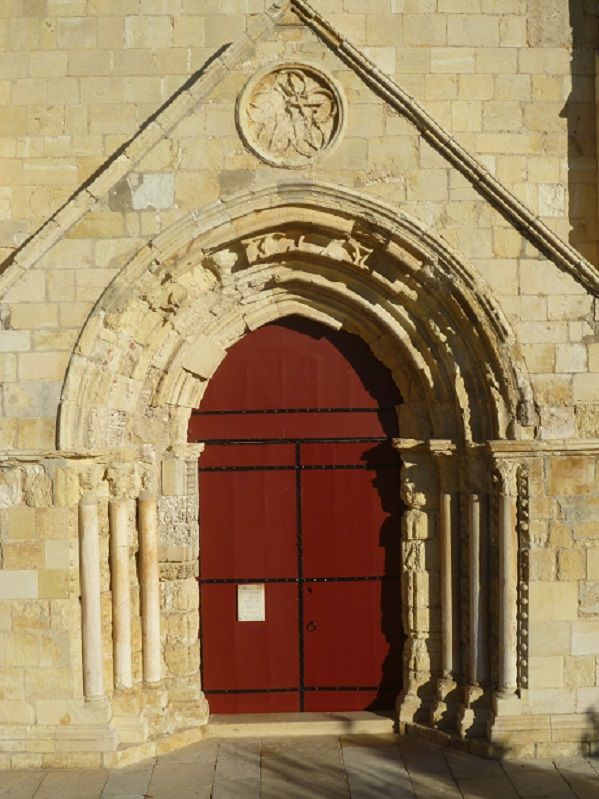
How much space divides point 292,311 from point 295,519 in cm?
156

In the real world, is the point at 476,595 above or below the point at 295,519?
below

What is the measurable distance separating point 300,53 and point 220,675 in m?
4.53

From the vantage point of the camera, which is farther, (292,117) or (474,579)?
(474,579)

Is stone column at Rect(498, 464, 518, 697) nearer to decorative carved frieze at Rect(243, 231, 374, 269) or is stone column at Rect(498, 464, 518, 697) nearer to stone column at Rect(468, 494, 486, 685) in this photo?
stone column at Rect(468, 494, 486, 685)

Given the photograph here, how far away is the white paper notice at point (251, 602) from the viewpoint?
750 cm

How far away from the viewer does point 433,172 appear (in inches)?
263

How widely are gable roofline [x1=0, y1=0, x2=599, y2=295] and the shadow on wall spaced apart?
1.20 ft

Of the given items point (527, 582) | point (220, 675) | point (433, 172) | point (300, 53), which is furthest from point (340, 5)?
point (220, 675)

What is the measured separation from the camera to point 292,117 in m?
6.76

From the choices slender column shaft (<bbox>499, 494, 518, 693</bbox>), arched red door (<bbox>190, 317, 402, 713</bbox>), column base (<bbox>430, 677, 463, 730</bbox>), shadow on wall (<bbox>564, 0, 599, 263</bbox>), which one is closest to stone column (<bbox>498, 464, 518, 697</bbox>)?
slender column shaft (<bbox>499, 494, 518, 693</bbox>)

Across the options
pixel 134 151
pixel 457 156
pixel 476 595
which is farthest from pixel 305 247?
pixel 476 595

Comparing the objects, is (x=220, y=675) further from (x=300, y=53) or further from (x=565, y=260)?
(x=300, y=53)

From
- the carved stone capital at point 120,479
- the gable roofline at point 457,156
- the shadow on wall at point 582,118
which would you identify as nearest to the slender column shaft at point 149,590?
the carved stone capital at point 120,479

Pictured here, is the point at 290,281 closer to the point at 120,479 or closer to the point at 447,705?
the point at 120,479
